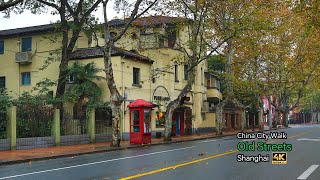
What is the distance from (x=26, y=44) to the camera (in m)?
37.2

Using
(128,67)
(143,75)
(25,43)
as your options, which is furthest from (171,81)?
(25,43)

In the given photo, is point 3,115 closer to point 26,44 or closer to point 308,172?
point 26,44

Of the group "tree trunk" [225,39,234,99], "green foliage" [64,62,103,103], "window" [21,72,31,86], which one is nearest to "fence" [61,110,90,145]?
"green foliage" [64,62,103,103]

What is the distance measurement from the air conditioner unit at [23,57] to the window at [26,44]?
83 cm

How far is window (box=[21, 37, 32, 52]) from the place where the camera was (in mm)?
37094

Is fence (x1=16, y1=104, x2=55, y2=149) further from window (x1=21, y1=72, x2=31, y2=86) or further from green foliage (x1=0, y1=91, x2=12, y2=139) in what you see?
window (x1=21, y1=72, x2=31, y2=86)

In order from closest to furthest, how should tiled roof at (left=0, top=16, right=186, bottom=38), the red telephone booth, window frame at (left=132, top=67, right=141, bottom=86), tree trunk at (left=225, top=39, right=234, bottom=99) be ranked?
the red telephone booth, tiled roof at (left=0, top=16, right=186, bottom=38), window frame at (left=132, top=67, right=141, bottom=86), tree trunk at (left=225, top=39, right=234, bottom=99)

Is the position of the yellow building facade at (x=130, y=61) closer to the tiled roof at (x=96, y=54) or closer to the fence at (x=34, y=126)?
the tiled roof at (x=96, y=54)

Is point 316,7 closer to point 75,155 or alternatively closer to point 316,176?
point 316,176

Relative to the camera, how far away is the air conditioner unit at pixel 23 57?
36219 millimetres

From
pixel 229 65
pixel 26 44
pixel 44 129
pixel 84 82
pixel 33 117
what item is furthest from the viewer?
pixel 229 65

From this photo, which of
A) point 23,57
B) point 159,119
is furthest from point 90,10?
point 159,119

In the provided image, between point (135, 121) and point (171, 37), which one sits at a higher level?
point (171, 37)

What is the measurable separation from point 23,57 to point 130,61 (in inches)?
392
